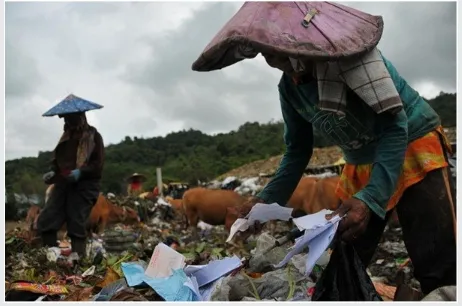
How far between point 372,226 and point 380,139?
575mm

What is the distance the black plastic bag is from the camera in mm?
2141

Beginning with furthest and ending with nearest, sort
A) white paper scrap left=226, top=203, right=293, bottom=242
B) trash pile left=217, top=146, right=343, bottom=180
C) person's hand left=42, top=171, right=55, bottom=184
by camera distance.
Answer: trash pile left=217, top=146, right=343, bottom=180 < person's hand left=42, top=171, right=55, bottom=184 < white paper scrap left=226, top=203, right=293, bottom=242

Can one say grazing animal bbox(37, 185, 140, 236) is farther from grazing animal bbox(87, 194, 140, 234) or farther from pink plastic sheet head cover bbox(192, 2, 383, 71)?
pink plastic sheet head cover bbox(192, 2, 383, 71)

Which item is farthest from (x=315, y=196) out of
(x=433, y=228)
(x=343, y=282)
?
(x=343, y=282)

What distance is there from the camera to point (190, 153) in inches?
1178

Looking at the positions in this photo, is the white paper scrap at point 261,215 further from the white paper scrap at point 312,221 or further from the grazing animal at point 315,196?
the grazing animal at point 315,196

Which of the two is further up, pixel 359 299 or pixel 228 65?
pixel 228 65

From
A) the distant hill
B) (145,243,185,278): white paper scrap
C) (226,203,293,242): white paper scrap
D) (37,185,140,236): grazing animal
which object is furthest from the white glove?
the distant hill

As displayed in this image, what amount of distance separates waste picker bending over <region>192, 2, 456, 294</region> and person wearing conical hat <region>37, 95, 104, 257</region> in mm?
3603

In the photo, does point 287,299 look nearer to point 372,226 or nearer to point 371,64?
point 372,226

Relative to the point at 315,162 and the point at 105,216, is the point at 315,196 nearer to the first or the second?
the point at 105,216

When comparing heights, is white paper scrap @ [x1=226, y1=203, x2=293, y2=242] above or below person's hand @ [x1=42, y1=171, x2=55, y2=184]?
below

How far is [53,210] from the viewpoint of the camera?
600 cm

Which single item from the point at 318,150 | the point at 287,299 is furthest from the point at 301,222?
the point at 318,150
